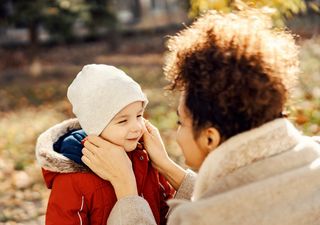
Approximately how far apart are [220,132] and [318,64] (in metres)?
8.50

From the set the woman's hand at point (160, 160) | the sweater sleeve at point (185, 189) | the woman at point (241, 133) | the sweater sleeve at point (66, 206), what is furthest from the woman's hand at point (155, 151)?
the woman at point (241, 133)

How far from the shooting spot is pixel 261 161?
1.59 metres

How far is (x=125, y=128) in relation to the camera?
2203 millimetres

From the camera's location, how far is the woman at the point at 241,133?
5.08ft

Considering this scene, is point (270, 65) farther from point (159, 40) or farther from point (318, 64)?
point (159, 40)

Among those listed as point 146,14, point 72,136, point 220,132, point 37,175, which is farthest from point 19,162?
point 146,14

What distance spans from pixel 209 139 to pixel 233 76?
0.67 ft

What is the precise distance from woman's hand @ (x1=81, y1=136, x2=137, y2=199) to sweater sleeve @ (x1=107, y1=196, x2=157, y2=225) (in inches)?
2.1

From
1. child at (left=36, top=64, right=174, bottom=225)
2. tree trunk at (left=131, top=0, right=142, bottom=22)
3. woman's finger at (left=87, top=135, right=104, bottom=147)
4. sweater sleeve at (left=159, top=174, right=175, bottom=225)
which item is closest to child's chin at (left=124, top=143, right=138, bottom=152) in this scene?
child at (left=36, top=64, right=174, bottom=225)

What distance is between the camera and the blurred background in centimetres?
539

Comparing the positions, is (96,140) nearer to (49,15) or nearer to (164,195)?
(164,195)

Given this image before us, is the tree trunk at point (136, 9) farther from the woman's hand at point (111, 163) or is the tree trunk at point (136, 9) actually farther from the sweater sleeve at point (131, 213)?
the sweater sleeve at point (131, 213)

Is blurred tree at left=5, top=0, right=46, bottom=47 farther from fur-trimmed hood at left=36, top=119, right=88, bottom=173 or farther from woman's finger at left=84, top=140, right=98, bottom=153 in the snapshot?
woman's finger at left=84, top=140, right=98, bottom=153

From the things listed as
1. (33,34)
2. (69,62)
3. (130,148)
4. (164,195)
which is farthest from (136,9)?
(130,148)
